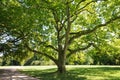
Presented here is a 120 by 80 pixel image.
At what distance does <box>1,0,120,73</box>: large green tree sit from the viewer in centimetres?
2634

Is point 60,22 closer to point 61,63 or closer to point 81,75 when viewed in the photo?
point 61,63

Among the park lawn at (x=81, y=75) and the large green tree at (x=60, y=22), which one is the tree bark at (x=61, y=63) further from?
the park lawn at (x=81, y=75)

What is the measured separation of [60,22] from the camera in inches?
1209

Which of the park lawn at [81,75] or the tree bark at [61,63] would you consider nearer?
the park lawn at [81,75]

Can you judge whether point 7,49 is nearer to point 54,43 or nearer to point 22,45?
point 22,45

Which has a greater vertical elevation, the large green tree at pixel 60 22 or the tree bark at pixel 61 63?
the large green tree at pixel 60 22

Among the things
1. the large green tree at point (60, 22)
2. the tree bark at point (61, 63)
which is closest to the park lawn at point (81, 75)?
the tree bark at point (61, 63)

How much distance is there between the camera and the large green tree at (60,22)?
26.3m

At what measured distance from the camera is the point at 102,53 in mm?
34281

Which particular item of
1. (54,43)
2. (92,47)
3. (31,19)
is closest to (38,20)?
(31,19)

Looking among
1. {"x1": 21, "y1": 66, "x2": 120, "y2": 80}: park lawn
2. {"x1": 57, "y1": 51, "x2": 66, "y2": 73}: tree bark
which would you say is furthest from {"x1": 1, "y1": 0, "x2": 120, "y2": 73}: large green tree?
{"x1": 21, "y1": 66, "x2": 120, "y2": 80}: park lawn

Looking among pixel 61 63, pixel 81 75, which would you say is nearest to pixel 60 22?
pixel 61 63

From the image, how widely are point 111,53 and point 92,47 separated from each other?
2.47 meters

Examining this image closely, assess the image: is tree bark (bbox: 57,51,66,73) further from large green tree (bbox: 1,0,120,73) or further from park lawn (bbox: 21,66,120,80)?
park lawn (bbox: 21,66,120,80)
